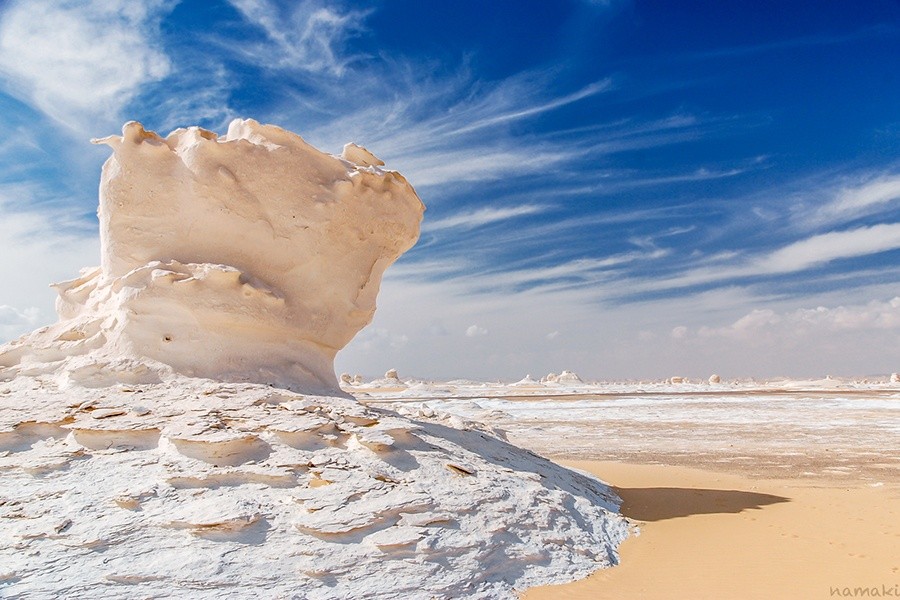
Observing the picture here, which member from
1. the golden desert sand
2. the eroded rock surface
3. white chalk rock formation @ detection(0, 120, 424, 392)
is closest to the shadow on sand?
the golden desert sand

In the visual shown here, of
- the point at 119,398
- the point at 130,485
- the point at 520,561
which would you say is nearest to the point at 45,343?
the point at 119,398

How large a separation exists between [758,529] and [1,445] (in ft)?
27.4

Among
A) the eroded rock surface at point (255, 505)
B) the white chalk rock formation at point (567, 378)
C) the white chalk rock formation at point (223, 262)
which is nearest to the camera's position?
the eroded rock surface at point (255, 505)

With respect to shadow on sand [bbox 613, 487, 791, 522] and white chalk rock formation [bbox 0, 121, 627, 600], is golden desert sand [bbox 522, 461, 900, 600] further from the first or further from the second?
white chalk rock formation [bbox 0, 121, 627, 600]

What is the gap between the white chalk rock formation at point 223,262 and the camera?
783 centimetres

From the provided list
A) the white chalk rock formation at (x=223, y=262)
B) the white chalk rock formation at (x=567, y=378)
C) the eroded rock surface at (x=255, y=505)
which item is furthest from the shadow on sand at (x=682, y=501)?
the white chalk rock formation at (x=567, y=378)

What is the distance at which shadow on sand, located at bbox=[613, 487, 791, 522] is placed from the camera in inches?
336

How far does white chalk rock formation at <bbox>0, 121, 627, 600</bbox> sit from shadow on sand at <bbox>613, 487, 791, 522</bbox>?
2.08 feet

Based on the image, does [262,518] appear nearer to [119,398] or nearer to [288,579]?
[288,579]

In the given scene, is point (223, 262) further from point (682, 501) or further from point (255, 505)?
point (682, 501)

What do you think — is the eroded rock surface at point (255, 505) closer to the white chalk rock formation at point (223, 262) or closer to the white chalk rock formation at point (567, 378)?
the white chalk rock formation at point (223, 262)

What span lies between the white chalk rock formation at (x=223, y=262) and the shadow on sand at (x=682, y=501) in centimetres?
467

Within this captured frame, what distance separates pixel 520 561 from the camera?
578cm

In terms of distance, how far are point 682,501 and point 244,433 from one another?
6440 mm
